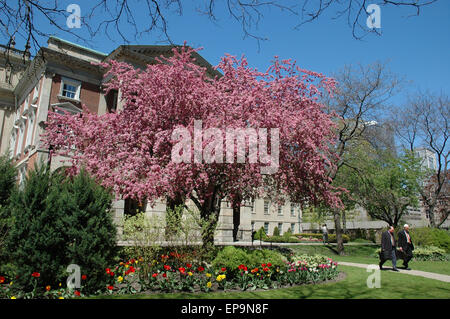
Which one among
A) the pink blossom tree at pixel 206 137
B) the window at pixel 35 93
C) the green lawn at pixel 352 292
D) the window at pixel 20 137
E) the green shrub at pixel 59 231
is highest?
the window at pixel 35 93

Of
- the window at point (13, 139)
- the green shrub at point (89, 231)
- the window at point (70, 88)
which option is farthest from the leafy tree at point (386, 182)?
the window at point (13, 139)

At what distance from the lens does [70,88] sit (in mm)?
24297

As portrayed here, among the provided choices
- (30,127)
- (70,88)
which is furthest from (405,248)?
(30,127)

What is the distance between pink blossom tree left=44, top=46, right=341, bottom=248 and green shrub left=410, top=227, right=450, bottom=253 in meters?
12.4

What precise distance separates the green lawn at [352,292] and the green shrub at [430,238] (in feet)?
40.7

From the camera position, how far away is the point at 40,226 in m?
6.80

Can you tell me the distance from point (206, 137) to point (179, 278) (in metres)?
4.07

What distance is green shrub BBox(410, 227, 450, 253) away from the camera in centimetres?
2123

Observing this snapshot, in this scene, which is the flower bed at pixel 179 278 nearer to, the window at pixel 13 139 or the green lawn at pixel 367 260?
the green lawn at pixel 367 260

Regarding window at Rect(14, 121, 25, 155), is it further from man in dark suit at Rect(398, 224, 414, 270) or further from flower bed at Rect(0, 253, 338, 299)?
man in dark suit at Rect(398, 224, 414, 270)

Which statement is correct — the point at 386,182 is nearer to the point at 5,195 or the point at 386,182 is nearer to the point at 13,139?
the point at 5,195

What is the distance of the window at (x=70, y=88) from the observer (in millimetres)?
23803

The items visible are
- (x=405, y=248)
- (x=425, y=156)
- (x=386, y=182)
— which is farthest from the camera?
(x=425, y=156)
